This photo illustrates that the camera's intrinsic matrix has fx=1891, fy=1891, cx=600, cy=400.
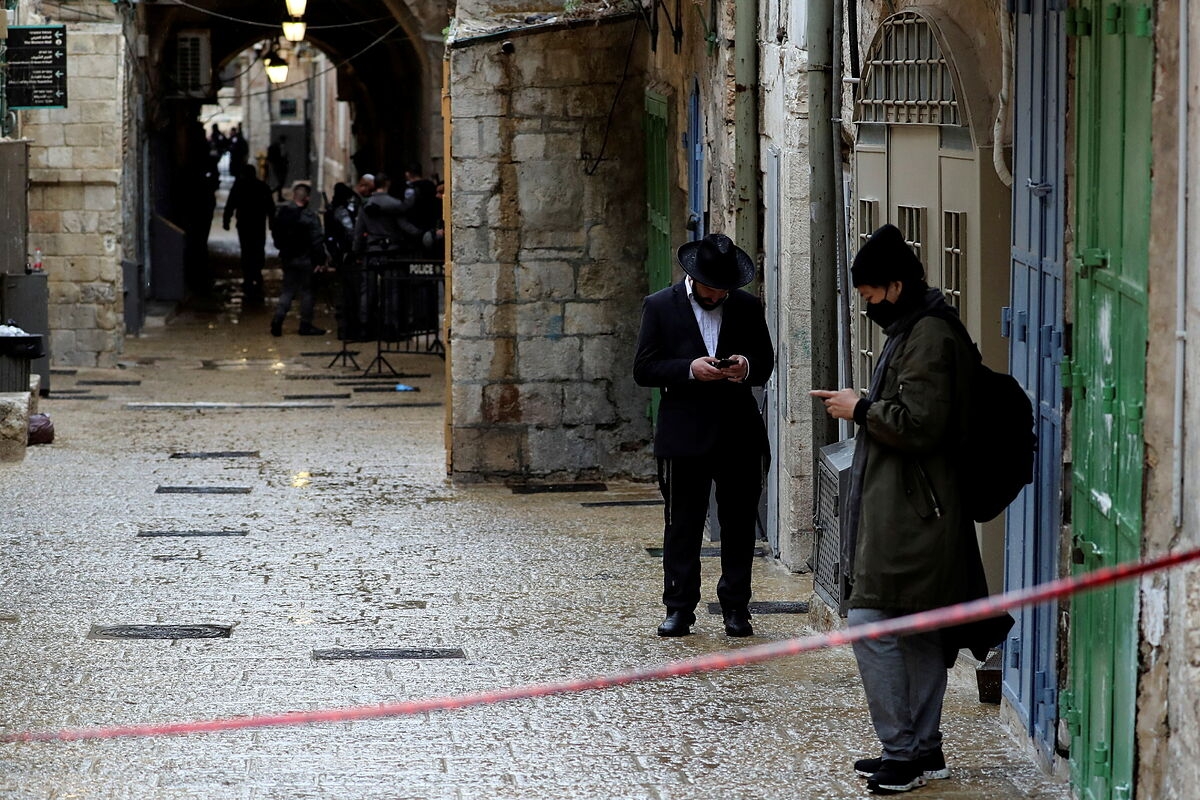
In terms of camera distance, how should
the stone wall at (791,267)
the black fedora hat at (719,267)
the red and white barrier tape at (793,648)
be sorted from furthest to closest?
the stone wall at (791,267)
the black fedora hat at (719,267)
the red and white barrier tape at (793,648)

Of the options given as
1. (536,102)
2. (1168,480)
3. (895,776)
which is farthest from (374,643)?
(536,102)

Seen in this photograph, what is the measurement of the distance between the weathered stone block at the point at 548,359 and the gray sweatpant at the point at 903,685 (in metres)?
6.46

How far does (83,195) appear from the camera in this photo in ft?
56.5

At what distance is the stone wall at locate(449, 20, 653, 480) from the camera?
1097 centimetres

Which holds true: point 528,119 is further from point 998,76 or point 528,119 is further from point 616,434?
point 998,76

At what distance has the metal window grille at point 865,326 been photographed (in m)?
7.13

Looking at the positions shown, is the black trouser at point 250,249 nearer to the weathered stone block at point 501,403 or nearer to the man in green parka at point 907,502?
the weathered stone block at point 501,403

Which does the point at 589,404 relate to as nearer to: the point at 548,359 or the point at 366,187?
the point at 548,359

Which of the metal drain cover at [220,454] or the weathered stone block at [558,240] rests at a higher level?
the weathered stone block at [558,240]

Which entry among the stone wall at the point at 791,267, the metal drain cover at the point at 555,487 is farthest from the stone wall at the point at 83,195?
the stone wall at the point at 791,267

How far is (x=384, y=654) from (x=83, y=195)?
1158 cm

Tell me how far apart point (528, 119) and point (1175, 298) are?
766cm

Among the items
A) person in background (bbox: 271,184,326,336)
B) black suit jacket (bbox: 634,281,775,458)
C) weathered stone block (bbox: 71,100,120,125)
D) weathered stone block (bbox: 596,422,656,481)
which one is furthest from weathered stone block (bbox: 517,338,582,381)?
person in background (bbox: 271,184,326,336)

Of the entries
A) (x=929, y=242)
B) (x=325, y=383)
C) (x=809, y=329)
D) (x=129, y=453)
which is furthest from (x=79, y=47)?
(x=929, y=242)
